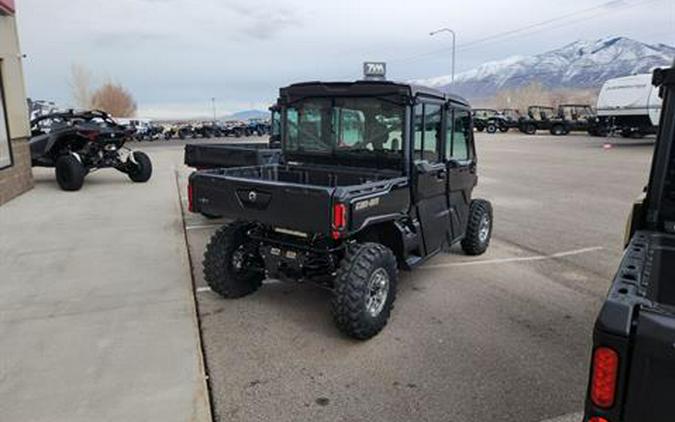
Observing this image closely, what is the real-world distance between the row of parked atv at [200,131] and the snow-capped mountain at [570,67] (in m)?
108

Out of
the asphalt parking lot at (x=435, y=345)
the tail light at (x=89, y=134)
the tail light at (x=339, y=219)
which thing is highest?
the tail light at (x=89, y=134)

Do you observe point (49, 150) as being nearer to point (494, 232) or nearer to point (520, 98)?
point (494, 232)

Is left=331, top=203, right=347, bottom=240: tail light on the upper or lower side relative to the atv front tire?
upper

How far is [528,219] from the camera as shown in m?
9.00

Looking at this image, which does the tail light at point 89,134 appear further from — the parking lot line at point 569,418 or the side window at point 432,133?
the parking lot line at point 569,418

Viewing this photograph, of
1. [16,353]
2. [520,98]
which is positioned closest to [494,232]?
[16,353]

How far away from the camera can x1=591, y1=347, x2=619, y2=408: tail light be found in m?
1.69

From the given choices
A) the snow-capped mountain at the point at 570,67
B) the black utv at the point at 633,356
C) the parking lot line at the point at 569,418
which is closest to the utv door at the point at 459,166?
the parking lot line at the point at 569,418

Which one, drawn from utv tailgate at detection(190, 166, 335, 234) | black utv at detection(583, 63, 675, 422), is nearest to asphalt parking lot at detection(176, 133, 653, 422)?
utv tailgate at detection(190, 166, 335, 234)

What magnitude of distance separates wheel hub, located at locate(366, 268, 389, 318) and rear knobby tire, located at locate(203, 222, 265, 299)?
1.36m

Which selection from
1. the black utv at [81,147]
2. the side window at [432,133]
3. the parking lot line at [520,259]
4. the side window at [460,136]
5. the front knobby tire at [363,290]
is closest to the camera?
the front knobby tire at [363,290]

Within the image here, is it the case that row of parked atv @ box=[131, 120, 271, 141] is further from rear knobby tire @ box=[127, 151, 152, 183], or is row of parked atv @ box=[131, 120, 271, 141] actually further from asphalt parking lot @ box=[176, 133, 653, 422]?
asphalt parking lot @ box=[176, 133, 653, 422]

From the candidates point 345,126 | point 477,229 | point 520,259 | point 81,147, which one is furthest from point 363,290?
point 81,147

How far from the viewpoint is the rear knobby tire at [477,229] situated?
6.37 metres
